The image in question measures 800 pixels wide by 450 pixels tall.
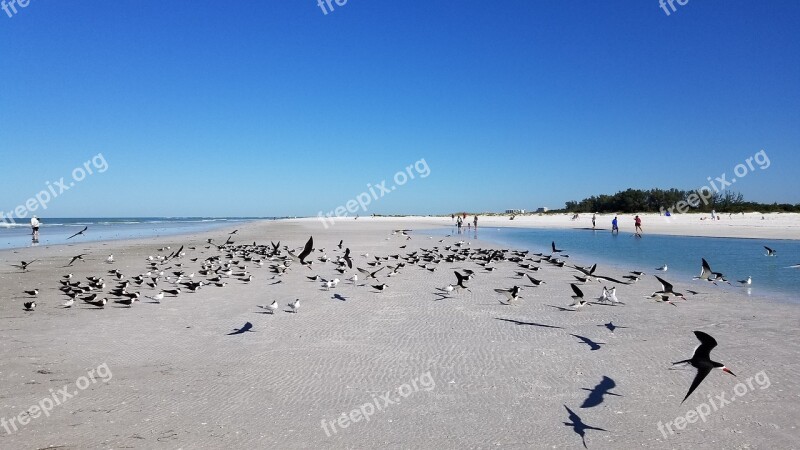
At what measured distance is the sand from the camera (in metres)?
4.86

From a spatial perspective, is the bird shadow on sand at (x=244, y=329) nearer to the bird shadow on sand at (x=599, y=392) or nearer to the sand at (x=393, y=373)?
the sand at (x=393, y=373)

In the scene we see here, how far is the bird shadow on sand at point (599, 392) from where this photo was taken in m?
5.58

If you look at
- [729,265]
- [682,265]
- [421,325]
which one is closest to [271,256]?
[421,325]

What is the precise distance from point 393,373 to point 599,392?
2.82 meters

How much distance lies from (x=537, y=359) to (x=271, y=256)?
17.2 meters

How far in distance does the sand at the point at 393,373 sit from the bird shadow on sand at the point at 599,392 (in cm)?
6

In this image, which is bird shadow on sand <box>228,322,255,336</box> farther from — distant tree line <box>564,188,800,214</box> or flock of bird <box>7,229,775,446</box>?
distant tree line <box>564,188,800,214</box>

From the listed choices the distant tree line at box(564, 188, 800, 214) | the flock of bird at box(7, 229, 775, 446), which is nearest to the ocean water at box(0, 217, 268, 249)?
the flock of bird at box(7, 229, 775, 446)

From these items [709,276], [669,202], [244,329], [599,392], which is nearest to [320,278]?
[244,329]

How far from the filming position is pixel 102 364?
7031 millimetres

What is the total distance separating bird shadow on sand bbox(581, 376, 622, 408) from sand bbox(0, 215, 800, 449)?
56mm

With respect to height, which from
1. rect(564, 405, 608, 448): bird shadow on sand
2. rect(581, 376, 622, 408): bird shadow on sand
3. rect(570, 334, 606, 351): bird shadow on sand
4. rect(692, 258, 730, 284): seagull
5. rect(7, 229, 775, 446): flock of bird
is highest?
rect(692, 258, 730, 284): seagull

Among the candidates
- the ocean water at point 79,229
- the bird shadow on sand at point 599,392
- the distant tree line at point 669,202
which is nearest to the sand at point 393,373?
the bird shadow on sand at point 599,392

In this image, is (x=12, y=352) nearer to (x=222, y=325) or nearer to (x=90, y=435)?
(x=222, y=325)
